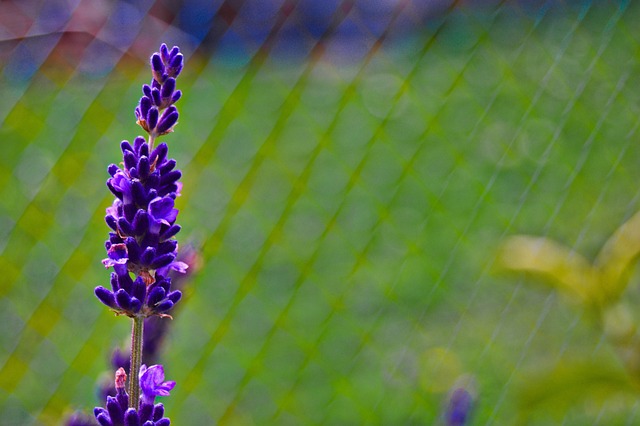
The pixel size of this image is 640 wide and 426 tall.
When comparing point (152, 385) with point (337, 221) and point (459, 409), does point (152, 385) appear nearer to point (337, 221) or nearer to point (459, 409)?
point (459, 409)

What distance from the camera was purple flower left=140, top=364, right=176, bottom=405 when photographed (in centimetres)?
60

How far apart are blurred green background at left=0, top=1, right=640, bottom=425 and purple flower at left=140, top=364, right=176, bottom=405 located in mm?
1253

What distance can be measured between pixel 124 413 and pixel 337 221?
2751mm

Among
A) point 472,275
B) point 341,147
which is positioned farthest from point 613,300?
point 341,147

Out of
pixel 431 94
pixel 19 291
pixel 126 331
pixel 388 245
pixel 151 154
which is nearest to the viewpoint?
pixel 151 154

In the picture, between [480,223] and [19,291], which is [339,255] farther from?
[19,291]

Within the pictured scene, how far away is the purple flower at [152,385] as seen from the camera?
23.7 inches

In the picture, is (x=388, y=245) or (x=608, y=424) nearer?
(x=608, y=424)

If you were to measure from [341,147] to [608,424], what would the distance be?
1980mm

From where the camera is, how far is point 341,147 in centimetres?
386

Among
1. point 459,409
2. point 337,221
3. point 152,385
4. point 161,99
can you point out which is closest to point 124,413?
point 152,385

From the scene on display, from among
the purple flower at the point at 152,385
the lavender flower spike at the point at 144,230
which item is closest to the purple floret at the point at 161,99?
the lavender flower spike at the point at 144,230

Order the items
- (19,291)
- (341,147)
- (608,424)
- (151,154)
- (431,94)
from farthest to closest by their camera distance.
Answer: (431,94), (341,147), (19,291), (608,424), (151,154)

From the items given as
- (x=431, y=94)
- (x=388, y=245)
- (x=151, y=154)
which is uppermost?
(x=431, y=94)
